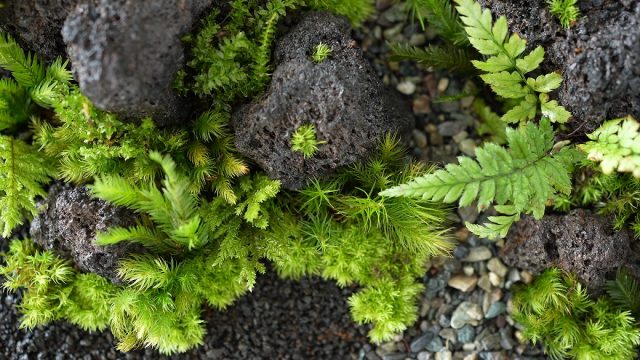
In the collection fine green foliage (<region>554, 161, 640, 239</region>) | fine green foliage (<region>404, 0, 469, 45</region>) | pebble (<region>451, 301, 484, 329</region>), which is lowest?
pebble (<region>451, 301, 484, 329</region>)

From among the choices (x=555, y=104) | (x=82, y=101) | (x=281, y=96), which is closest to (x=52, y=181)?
(x=82, y=101)

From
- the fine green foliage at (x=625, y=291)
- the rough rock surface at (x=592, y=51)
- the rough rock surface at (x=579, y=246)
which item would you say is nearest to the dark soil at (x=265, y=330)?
the rough rock surface at (x=579, y=246)

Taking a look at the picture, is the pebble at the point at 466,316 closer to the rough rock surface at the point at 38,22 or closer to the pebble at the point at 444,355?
the pebble at the point at 444,355

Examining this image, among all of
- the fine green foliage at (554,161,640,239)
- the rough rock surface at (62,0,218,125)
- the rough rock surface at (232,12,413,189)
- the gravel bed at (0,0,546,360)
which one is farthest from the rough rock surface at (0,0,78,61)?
the fine green foliage at (554,161,640,239)

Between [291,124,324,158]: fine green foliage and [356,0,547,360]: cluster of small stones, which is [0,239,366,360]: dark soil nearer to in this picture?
[356,0,547,360]: cluster of small stones

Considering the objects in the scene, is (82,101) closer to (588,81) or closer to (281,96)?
(281,96)

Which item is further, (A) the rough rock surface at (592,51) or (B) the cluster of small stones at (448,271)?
(B) the cluster of small stones at (448,271)
